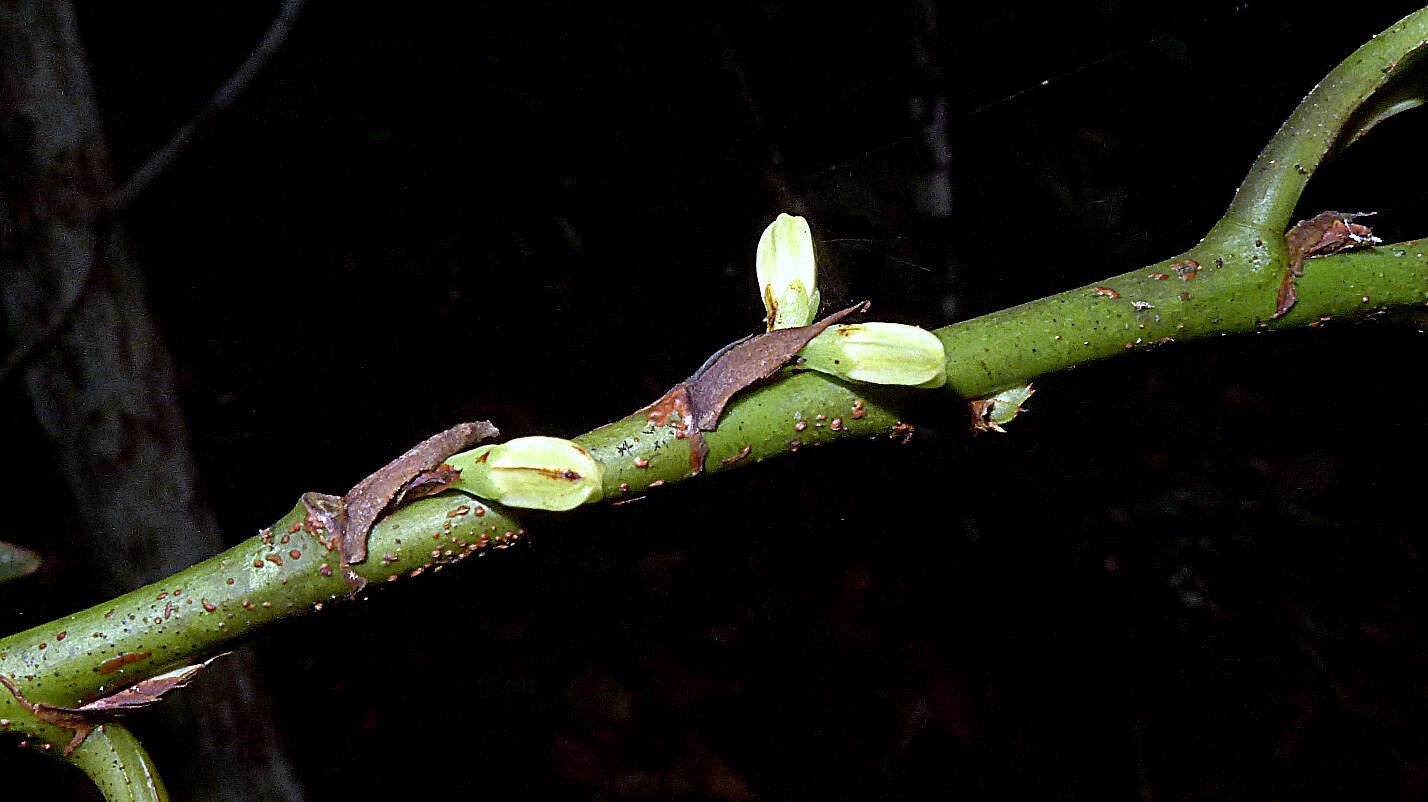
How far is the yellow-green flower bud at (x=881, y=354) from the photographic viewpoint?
379 mm

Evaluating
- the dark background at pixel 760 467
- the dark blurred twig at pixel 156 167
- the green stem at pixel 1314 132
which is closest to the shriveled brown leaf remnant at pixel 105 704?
the green stem at pixel 1314 132

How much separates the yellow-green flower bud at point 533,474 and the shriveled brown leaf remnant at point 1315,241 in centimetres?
36

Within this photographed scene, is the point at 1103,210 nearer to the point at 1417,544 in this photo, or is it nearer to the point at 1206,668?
the point at 1206,668

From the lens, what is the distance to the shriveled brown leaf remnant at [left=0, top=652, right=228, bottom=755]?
36 cm

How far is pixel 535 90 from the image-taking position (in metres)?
2.06

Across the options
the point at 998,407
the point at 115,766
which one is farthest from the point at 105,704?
the point at 998,407

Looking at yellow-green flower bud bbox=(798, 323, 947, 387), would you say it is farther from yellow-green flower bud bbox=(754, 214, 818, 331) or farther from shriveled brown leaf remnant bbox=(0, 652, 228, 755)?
shriveled brown leaf remnant bbox=(0, 652, 228, 755)

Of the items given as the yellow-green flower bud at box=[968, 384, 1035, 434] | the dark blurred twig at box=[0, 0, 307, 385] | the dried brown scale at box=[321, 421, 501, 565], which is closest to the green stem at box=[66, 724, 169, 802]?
the dried brown scale at box=[321, 421, 501, 565]

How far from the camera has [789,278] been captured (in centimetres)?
49

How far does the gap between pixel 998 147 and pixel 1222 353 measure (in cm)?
109

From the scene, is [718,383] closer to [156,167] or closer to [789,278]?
[789,278]

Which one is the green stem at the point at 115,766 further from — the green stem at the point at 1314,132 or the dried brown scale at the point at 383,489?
→ the green stem at the point at 1314,132

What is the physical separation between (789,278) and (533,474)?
0.20 metres

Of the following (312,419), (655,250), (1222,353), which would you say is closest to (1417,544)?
(1222,353)
